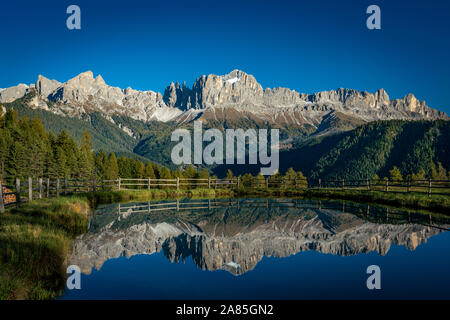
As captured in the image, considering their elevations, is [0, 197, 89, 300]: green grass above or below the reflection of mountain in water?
above

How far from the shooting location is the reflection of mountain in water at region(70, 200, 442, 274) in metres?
11.2

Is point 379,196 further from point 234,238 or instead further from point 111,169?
point 111,169

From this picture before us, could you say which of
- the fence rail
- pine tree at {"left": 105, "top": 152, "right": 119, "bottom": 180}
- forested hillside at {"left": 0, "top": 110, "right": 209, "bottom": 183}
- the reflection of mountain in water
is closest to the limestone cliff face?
the reflection of mountain in water

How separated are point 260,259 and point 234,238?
10.3 feet

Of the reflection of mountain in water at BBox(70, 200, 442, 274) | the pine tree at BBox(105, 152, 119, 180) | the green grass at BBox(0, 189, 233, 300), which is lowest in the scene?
the reflection of mountain in water at BBox(70, 200, 442, 274)

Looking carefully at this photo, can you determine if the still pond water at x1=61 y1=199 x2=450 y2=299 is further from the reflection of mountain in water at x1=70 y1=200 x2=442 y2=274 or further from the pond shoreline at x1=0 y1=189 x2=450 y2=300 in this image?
A: the pond shoreline at x1=0 y1=189 x2=450 y2=300

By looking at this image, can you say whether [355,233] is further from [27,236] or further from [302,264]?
[27,236]

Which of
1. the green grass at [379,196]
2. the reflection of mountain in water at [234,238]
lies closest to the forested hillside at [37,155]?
the green grass at [379,196]

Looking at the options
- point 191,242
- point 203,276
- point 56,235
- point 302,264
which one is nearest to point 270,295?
point 203,276

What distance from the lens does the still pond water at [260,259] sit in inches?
314

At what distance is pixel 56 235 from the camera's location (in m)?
11.3

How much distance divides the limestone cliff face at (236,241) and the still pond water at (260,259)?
4cm

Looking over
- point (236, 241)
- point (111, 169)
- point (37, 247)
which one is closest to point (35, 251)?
point (37, 247)
